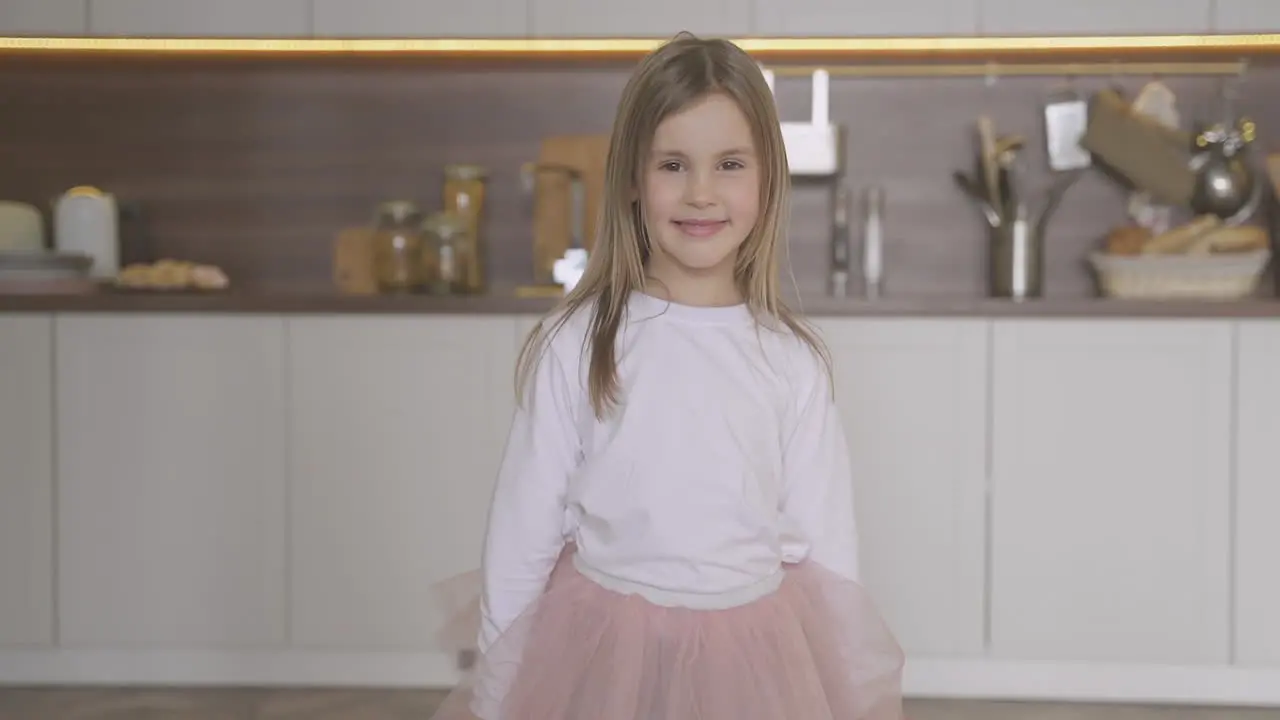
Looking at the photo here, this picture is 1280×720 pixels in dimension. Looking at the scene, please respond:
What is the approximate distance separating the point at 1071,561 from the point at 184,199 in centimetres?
209

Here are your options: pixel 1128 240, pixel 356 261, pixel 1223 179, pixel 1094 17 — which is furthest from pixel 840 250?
pixel 356 261

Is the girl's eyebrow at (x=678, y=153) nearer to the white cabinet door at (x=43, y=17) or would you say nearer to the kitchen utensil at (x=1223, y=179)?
the kitchen utensil at (x=1223, y=179)

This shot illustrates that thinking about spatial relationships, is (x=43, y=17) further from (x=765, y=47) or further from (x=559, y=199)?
(x=765, y=47)

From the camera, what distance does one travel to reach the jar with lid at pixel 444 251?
2.99 meters

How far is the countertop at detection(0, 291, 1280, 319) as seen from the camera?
8.58ft

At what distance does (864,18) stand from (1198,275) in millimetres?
836

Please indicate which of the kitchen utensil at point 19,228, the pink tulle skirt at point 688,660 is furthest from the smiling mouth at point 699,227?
the kitchen utensil at point 19,228

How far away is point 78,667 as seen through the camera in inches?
108

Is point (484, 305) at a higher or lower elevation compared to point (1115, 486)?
higher

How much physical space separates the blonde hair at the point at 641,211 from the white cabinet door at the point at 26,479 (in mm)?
1687

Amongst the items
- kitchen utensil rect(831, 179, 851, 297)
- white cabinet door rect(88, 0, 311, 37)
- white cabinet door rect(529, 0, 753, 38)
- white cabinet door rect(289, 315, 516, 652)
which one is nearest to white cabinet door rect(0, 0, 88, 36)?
white cabinet door rect(88, 0, 311, 37)

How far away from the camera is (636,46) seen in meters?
2.99

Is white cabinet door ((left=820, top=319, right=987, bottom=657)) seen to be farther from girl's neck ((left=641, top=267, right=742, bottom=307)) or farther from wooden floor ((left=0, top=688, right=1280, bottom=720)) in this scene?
girl's neck ((left=641, top=267, right=742, bottom=307))

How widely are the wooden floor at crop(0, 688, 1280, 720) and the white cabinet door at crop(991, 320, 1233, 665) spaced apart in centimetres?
12
